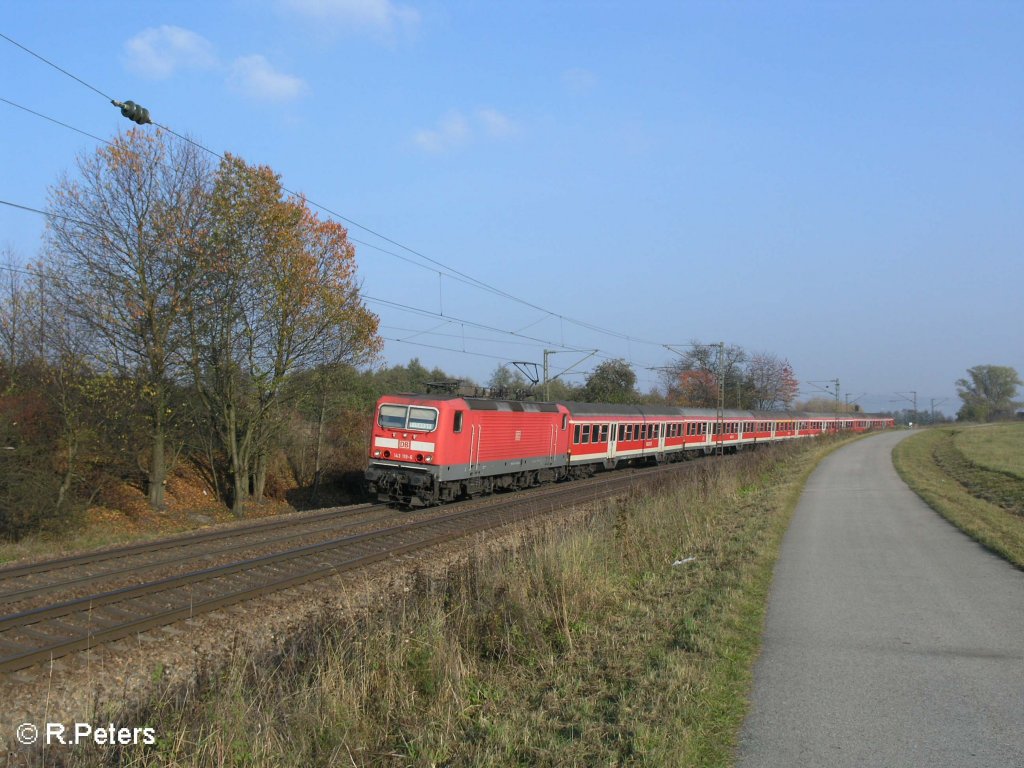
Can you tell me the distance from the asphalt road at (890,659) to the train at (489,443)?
29.2 ft

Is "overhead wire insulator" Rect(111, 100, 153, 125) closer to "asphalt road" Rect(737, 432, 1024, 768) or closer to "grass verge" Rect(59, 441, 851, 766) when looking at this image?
"grass verge" Rect(59, 441, 851, 766)

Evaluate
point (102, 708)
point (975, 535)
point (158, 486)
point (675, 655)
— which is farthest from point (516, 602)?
point (158, 486)

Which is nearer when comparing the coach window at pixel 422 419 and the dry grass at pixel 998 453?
→ the coach window at pixel 422 419

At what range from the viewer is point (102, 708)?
5.73 meters

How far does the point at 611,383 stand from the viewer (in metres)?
58.1

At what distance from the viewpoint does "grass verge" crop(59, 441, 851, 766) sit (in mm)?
4383

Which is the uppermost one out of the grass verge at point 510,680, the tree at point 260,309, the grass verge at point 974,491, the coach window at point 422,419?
the tree at point 260,309

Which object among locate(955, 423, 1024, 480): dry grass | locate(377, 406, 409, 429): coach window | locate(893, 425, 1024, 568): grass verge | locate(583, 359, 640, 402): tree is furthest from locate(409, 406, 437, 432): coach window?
locate(583, 359, 640, 402): tree

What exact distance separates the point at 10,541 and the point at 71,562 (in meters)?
5.89

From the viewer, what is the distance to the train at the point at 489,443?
57.9 ft

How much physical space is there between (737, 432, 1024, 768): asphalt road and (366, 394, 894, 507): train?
29.2 ft

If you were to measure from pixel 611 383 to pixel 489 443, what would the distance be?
3931cm

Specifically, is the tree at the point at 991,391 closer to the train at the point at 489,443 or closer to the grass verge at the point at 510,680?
the train at the point at 489,443

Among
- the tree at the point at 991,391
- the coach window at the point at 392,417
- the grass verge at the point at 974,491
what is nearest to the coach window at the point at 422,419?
the coach window at the point at 392,417
